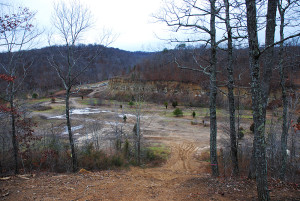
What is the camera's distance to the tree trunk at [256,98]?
12.7 ft

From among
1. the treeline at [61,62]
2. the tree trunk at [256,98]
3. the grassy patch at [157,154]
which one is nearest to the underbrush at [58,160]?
the grassy patch at [157,154]

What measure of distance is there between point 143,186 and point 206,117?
23070 mm

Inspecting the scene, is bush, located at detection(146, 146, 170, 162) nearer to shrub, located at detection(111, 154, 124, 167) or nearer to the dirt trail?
shrub, located at detection(111, 154, 124, 167)

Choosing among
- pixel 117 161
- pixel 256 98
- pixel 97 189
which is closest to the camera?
pixel 256 98

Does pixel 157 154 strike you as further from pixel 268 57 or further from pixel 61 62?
pixel 268 57

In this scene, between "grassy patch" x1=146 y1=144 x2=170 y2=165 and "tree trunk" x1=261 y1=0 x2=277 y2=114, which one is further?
"grassy patch" x1=146 y1=144 x2=170 y2=165

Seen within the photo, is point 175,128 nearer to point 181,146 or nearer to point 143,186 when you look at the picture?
point 181,146

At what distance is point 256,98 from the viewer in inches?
155

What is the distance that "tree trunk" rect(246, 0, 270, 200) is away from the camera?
153 inches

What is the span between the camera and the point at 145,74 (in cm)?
5253

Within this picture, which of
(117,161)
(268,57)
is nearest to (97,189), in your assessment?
(117,161)

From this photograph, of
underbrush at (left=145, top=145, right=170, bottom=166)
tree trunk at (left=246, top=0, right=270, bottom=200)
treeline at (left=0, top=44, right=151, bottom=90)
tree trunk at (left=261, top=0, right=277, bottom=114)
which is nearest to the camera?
tree trunk at (left=246, top=0, right=270, bottom=200)

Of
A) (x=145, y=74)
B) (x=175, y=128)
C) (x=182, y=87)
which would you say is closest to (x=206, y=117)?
(x=175, y=128)

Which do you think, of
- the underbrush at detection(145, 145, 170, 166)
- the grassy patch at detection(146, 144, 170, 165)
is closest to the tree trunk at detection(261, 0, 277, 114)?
the underbrush at detection(145, 145, 170, 166)
